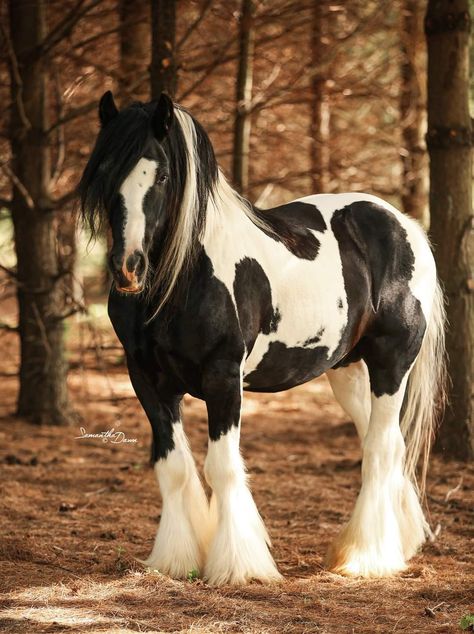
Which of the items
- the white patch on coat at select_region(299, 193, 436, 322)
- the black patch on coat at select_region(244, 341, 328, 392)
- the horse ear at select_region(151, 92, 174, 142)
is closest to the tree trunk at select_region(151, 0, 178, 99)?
the white patch on coat at select_region(299, 193, 436, 322)

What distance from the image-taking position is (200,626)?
132 inches

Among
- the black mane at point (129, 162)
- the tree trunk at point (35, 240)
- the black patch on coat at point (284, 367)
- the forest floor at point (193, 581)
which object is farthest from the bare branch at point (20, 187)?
the black patch on coat at point (284, 367)

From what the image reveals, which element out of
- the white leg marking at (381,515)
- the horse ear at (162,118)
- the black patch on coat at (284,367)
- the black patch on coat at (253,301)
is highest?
the horse ear at (162,118)

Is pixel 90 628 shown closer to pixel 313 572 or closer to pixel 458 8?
pixel 313 572

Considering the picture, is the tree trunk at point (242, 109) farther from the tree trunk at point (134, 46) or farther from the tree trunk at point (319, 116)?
the tree trunk at point (319, 116)

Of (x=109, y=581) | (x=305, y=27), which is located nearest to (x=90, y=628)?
(x=109, y=581)

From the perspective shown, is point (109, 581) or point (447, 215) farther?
point (447, 215)

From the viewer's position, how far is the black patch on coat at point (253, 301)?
3961mm

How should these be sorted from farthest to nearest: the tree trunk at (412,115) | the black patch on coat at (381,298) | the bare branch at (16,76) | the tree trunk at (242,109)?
1. the tree trunk at (412,115)
2. the tree trunk at (242,109)
3. the bare branch at (16,76)
4. the black patch on coat at (381,298)

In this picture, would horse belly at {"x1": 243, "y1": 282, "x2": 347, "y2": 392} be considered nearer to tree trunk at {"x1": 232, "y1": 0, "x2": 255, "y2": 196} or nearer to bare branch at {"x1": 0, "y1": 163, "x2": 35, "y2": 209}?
tree trunk at {"x1": 232, "y1": 0, "x2": 255, "y2": 196}

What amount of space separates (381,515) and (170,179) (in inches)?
79.7

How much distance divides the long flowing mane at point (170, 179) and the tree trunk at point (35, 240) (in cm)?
414

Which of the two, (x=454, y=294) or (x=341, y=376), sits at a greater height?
(x=454, y=294)

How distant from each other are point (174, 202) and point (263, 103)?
4.00 meters
